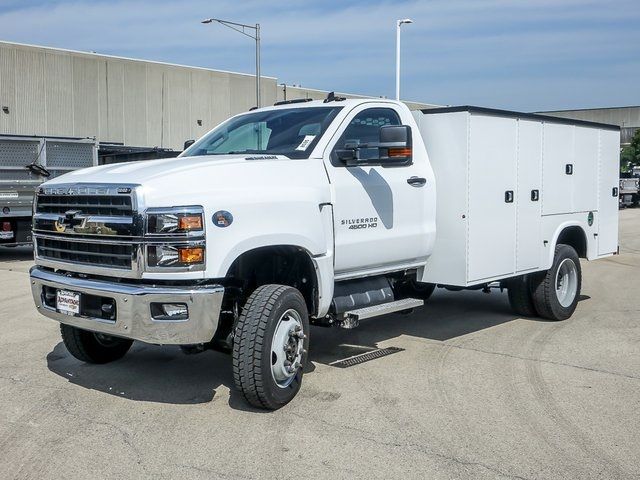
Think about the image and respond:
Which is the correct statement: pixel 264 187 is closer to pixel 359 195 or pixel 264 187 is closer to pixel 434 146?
pixel 359 195

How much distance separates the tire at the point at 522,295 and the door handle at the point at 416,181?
2367 mm

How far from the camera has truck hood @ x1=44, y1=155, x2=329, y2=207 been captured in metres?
4.91

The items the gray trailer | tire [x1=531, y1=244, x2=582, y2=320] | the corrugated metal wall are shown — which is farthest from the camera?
the corrugated metal wall

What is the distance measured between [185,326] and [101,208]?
1019mm

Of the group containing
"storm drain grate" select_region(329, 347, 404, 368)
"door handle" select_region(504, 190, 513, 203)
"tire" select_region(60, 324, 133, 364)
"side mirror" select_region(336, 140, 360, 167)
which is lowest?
"storm drain grate" select_region(329, 347, 404, 368)

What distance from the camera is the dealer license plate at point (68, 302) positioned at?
17.4 feet

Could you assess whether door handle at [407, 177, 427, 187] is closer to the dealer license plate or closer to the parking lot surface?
the parking lot surface

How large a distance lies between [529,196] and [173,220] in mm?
4380

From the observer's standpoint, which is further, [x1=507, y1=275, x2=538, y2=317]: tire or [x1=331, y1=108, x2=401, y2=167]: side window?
[x1=507, y1=275, x2=538, y2=317]: tire

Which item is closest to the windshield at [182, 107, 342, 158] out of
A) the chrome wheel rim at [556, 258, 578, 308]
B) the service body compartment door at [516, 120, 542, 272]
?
the service body compartment door at [516, 120, 542, 272]

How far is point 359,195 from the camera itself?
6.14m

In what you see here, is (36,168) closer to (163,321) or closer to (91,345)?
(91,345)

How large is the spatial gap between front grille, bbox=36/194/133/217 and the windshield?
153cm

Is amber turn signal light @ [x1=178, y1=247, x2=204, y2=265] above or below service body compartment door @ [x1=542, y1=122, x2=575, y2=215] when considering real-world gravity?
below
